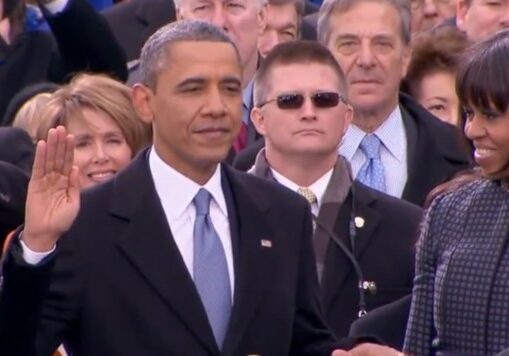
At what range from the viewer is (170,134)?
20.2 feet

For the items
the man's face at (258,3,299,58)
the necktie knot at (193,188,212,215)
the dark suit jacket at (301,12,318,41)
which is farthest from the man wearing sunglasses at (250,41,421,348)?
the dark suit jacket at (301,12,318,41)

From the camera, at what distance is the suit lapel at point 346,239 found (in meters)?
7.29

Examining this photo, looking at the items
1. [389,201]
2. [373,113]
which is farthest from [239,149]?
[389,201]

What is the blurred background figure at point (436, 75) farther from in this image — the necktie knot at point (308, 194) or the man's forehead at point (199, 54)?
the man's forehead at point (199, 54)

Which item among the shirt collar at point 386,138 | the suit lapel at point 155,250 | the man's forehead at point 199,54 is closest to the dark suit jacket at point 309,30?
the shirt collar at point 386,138

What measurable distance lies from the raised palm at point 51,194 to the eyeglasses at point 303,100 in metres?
2.15

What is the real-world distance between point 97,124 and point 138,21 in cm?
217

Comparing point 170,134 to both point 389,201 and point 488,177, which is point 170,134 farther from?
point 389,201

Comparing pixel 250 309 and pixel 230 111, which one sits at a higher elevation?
pixel 230 111

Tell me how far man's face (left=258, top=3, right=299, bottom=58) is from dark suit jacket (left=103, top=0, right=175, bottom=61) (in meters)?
0.61

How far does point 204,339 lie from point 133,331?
0.22 meters

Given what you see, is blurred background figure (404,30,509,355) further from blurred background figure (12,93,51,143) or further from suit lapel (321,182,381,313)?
blurred background figure (12,93,51,143)

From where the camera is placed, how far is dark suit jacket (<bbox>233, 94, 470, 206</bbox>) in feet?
26.7

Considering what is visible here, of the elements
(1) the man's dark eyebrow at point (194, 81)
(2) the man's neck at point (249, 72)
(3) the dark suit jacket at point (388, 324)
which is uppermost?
(1) the man's dark eyebrow at point (194, 81)
